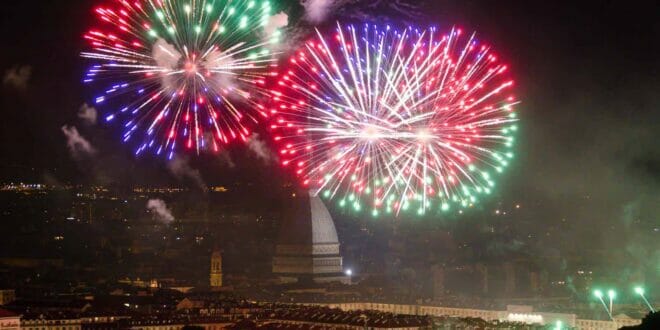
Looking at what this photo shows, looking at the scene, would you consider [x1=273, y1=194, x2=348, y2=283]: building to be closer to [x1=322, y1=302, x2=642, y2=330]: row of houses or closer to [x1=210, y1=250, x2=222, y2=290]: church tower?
[x1=210, y1=250, x2=222, y2=290]: church tower

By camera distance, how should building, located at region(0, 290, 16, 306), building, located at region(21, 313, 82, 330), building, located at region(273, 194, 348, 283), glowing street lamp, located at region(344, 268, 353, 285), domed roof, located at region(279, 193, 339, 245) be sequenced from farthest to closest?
1. glowing street lamp, located at region(344, 268, 353, 285)
2. building, located at region(273, 194, 348, 283)
3. domed roof, located at region(279, 193, 339, 245)
4. building, located at region(0, 290, 16, 306)
5. building, located at region(21, 313, 82, 330)

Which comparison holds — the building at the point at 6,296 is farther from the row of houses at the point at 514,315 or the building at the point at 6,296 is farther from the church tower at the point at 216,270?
the row of houses at the point at 514,315

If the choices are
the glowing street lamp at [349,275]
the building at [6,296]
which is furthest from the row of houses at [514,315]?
the building at [6,296]

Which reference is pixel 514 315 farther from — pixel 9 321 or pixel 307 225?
pixel 9 321

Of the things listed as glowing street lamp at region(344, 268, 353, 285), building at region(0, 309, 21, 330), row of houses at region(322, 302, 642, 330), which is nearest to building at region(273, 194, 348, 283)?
glowing street lamp at region(344, 268, 353, 285)

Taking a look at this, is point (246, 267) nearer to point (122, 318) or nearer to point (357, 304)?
point (357, 304)

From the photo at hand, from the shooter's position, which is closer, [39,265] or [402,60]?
[402,60]

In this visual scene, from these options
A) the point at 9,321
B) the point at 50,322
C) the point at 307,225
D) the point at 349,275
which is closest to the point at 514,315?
the point at 50,322

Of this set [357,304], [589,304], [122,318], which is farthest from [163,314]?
[589,304]
